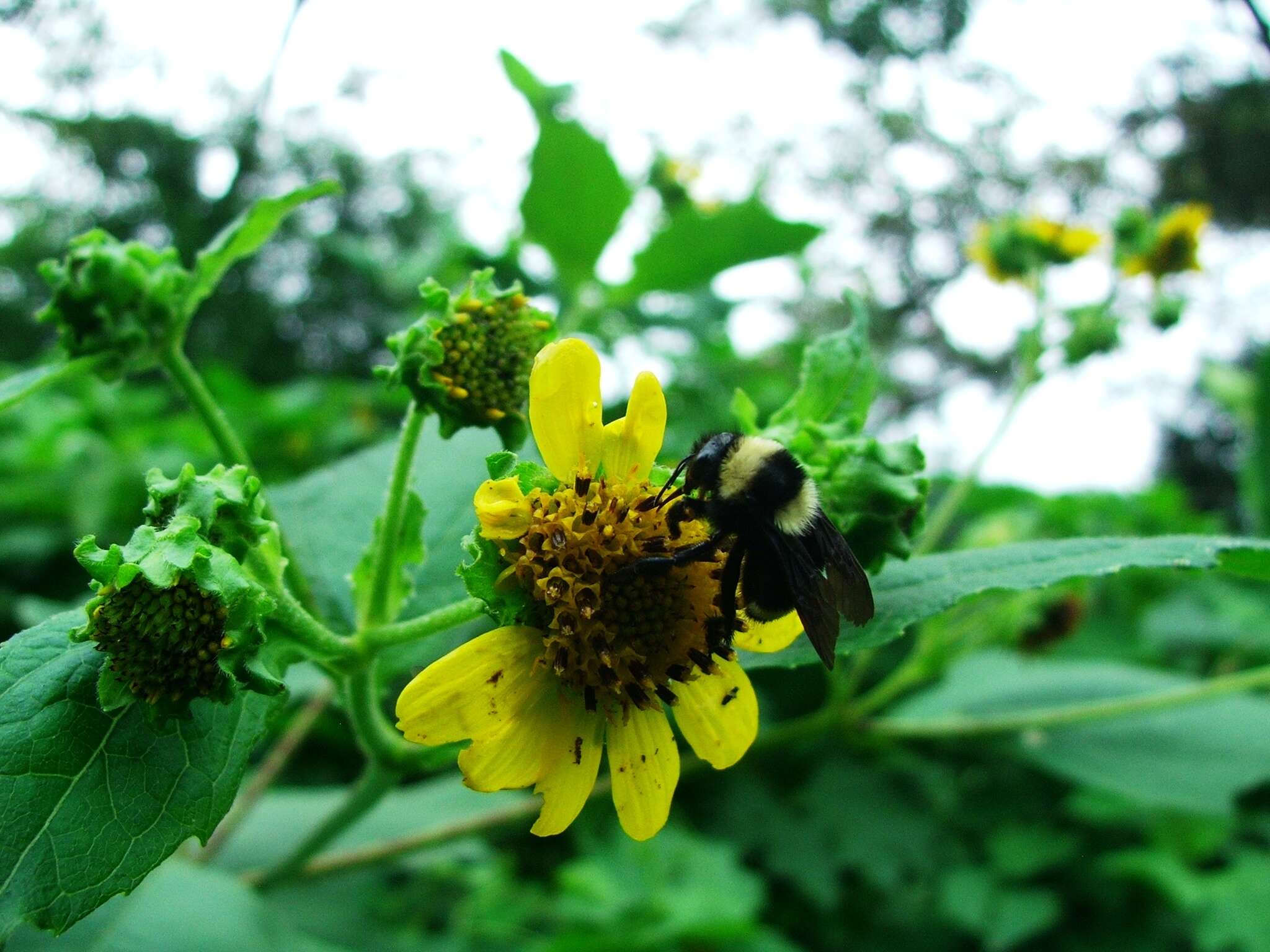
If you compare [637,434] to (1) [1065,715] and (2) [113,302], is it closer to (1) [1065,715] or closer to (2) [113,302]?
(2) [113,302]

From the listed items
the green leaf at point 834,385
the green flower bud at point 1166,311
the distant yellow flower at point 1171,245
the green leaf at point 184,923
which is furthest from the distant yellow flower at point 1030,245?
the green leaf at point 184,923

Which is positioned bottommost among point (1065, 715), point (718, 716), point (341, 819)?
point (1065, 715)

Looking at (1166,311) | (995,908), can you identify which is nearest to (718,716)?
(995,908)

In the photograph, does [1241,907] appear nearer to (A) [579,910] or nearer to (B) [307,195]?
(A) [579,910]

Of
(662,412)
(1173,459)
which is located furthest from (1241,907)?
(1173,459)

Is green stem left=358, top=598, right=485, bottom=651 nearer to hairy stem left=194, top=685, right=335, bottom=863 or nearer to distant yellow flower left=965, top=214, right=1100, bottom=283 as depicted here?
hairy stem left=194, top=685, right=335, bottom=863

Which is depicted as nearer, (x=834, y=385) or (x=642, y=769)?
(x=642, y=769)

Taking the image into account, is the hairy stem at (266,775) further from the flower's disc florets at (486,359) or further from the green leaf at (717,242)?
the green leaf at (717,242)

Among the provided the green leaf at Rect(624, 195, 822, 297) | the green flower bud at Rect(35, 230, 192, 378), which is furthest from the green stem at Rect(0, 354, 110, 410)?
the green leaf at Rect(624, 195, 822, 297)
